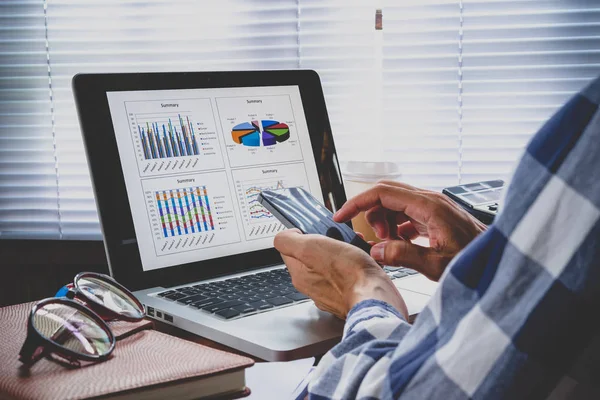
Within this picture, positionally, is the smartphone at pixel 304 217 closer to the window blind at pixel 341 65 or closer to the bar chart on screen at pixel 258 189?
the bar chart on screen at pixel 258 189

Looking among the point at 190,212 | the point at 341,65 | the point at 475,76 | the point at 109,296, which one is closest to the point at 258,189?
the point at 190,212

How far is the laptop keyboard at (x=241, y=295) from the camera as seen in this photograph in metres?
0.78

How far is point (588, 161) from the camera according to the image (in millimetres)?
378

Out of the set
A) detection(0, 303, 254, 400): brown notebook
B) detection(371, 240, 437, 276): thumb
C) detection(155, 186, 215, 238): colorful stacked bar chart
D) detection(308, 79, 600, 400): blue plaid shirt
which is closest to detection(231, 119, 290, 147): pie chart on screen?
detection(155, 186, 215, 238): colorful stacked bar chart

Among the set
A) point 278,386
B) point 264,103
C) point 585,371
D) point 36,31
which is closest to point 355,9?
point 264,103

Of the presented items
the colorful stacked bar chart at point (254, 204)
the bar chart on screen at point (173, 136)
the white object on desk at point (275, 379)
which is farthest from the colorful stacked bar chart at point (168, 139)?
the white object on desk at point (275, 379)

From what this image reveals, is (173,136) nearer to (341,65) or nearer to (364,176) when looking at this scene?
(364,176)

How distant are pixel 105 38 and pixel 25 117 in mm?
288

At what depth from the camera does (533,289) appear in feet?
1.27

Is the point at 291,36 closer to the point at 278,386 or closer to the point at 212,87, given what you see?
the point at 212,87

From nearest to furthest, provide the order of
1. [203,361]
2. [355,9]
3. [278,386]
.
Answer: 1. [203,361]
2. [278,386]
3. [355,9]

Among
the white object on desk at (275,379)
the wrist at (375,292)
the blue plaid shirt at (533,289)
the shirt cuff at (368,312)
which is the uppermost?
the blue plaid shirt at (533,289)

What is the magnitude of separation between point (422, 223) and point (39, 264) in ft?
3.57

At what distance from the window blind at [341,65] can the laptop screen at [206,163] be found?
19.2 inches
